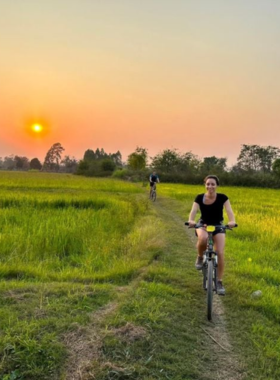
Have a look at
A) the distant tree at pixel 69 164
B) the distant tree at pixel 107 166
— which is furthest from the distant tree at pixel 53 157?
the distant tree at pixel 107 166

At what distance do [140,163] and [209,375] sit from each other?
183ft

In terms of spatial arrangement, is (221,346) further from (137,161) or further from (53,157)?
(53,157)

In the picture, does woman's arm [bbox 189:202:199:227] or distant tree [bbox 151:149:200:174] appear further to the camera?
distant tree [bbox 151:149:200:174]

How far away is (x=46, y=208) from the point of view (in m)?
12.6

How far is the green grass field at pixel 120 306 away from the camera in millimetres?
3012

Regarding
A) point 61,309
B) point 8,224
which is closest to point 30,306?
point 61,309

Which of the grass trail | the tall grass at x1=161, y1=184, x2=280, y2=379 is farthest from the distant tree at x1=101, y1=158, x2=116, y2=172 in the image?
the grass trail

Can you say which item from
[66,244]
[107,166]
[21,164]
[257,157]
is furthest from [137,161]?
[21,164]

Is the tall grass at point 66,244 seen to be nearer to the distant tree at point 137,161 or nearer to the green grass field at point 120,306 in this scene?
the green grass field at point 120,306

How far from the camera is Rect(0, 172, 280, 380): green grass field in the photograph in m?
3.01

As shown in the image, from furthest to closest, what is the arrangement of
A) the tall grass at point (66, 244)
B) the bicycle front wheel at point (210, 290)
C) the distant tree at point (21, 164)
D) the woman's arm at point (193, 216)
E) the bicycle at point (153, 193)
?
the distant tree at point (21, 164) → the bicycle at point (153, 193) → the tall grass at point (66, 244) → the woman's arm at point (193, 216) → the bicycle front wheel at point (210, 290)

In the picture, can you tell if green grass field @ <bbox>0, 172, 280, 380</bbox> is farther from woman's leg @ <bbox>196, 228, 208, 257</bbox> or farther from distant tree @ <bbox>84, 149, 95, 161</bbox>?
distant tree @ <bbox>84, 149, 95, 161</bbox>

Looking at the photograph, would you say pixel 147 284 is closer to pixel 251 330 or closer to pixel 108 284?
pixel 108 284

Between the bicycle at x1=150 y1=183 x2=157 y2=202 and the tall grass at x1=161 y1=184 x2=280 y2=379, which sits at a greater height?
the bicycle at x1=150 y1=183 x2=157 y2=202
